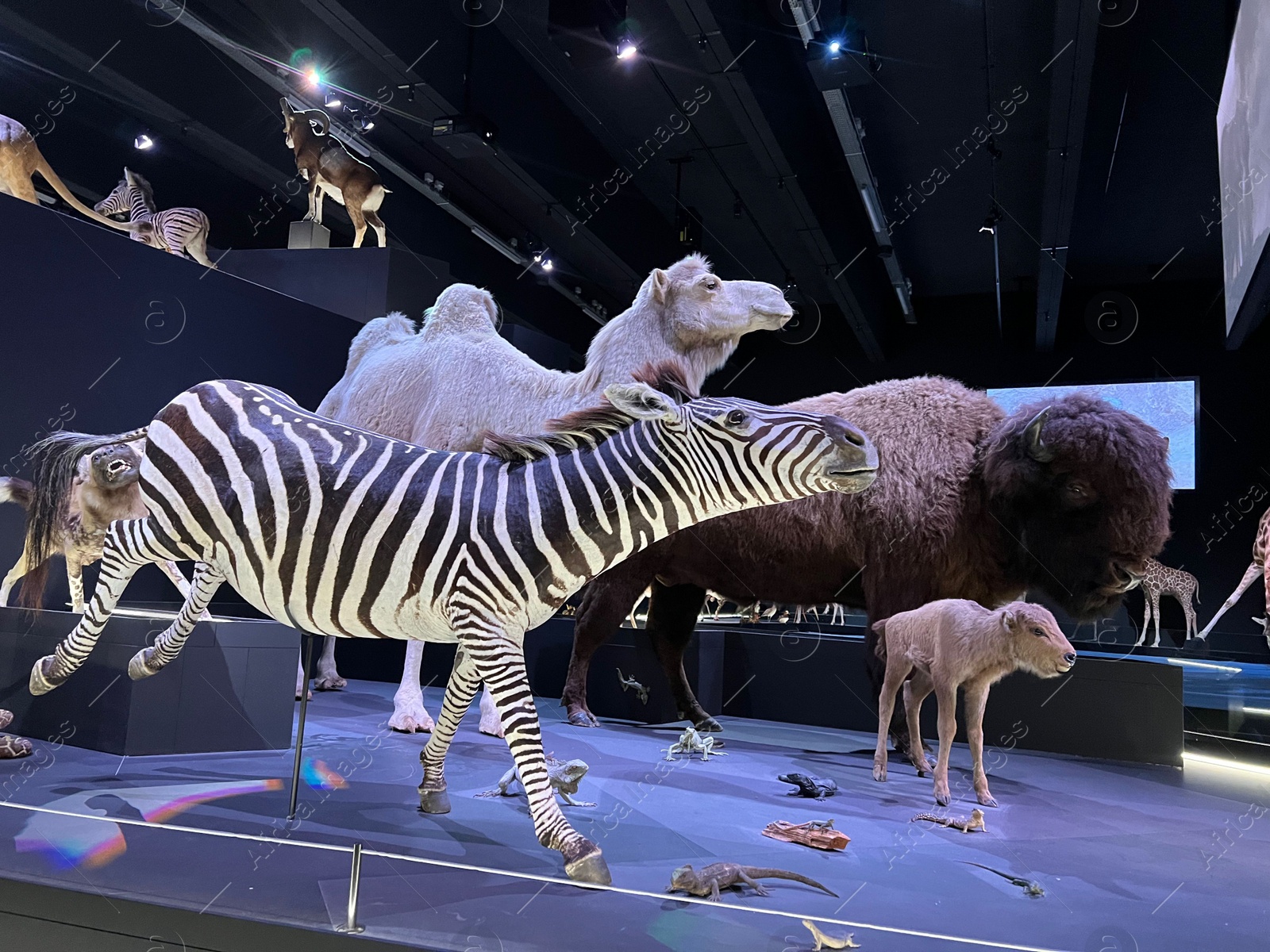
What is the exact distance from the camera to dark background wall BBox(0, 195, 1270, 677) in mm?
4785

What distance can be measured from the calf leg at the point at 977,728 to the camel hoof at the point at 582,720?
2.28m

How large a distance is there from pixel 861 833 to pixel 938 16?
5854 mm

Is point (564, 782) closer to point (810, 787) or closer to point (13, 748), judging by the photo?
point (810, 787)

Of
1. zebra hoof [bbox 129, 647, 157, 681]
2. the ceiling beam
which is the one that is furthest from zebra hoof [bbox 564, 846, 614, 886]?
the ceiling beam

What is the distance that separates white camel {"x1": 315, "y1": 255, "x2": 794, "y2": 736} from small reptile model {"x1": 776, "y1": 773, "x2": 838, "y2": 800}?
1.48 meters

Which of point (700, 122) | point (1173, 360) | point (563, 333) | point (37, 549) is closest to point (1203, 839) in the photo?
point (37, 549)

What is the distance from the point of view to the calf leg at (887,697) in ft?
11.3

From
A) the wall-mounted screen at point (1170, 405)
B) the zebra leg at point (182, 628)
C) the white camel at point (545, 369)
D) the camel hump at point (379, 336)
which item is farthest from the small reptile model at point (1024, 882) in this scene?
the wall-mounted screen at point (1170, 405)

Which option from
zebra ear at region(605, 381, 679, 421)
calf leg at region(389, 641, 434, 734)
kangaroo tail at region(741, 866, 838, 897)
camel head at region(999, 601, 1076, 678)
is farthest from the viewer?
calf leg at region(389, 641, 434, 734)

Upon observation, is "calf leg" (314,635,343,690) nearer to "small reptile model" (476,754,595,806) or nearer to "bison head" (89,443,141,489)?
"bison head" (89,443,141,489)

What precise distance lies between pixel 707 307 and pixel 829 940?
293 centimetres

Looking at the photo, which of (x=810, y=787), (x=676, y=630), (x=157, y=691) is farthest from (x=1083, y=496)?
(x=157, y=691)

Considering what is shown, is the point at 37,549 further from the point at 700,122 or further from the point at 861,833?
the point at 700,122

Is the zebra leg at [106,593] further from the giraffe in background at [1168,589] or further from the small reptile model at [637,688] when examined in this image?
the giraffe in background at [1168,589]
